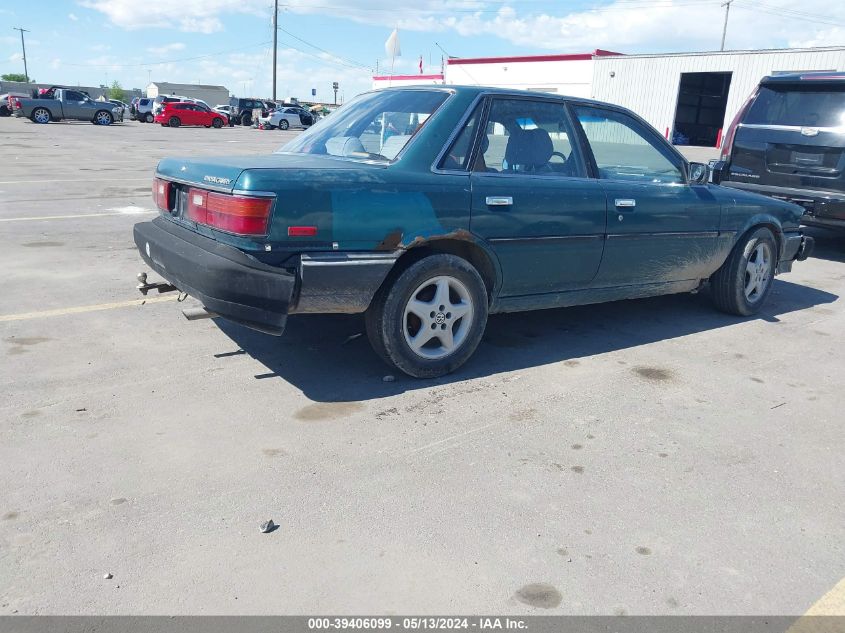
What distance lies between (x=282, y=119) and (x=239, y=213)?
1608 inches

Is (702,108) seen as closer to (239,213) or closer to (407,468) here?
(239,213)

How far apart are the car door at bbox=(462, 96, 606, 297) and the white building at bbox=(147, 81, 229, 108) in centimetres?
7453

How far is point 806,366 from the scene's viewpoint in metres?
4.87

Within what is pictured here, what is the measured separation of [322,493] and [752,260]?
4500 millimetres

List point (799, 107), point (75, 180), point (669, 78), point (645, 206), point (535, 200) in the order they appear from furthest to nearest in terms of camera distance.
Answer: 1. point (669, 78)
2. point (75, 180)
3. point (799, 107)
4. point (645, 206)
5. point (535, 200)

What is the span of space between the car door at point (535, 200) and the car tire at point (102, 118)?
121ft

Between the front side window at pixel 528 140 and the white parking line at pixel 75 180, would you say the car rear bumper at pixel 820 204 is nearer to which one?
the front side window at pixel 528 140

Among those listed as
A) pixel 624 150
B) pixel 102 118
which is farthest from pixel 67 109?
pixel 624 150

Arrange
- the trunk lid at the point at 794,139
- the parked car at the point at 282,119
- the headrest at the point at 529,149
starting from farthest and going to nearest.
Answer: the parked car at the point at 282,119
the trunk lid at the point at 794,139
the headrest at the point at 529,149

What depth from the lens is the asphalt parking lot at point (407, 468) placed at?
96.3 inches

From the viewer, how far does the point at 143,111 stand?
42562 millimetres

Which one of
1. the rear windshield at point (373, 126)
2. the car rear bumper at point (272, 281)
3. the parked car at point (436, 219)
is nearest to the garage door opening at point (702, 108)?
the parked car at point (436, 219)

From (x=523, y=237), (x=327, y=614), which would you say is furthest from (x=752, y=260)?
(x=327, y=614)

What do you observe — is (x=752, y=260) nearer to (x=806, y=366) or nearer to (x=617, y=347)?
(x=806, y=366)
